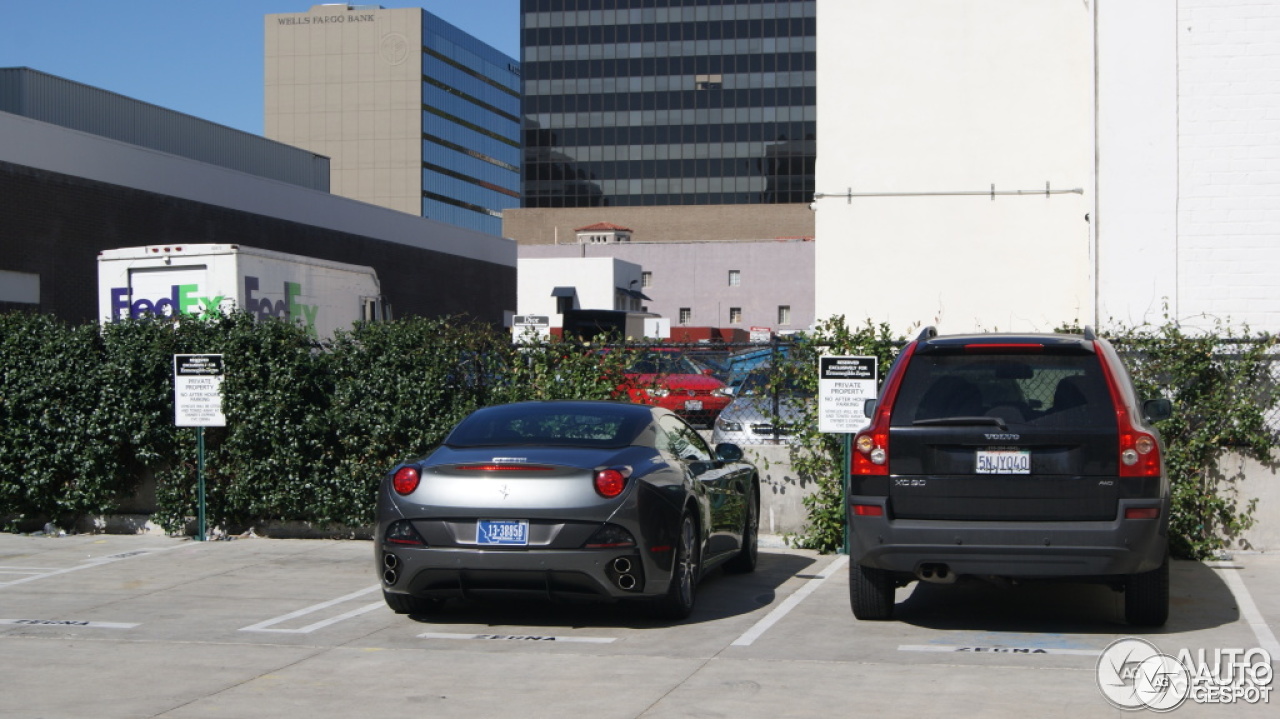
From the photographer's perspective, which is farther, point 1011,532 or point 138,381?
point 138,381

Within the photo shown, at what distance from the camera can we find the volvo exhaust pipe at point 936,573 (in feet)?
25.7

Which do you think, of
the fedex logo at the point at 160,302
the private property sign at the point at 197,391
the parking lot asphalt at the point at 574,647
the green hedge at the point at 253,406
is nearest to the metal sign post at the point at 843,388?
A: the parking lot asphalt at the point at 574,647

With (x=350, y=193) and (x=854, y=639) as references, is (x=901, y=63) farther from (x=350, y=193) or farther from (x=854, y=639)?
(x=350, y=193)

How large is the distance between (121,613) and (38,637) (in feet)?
2.93

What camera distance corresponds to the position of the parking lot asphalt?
650 centimetres

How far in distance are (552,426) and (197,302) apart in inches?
488

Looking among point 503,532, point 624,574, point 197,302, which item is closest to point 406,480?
point 503,532

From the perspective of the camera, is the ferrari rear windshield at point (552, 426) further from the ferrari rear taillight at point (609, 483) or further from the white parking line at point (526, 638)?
the white parking line at point (526, 638)

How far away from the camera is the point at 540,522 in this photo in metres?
8.00

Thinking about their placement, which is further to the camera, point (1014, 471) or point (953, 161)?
point (953, 161)

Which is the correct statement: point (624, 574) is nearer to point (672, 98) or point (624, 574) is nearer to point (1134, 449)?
point (1134, 449)

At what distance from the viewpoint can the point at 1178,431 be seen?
11773 millimetres

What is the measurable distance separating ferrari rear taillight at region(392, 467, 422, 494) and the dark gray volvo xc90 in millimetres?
2668

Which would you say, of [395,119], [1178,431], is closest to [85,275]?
[1178,431]
